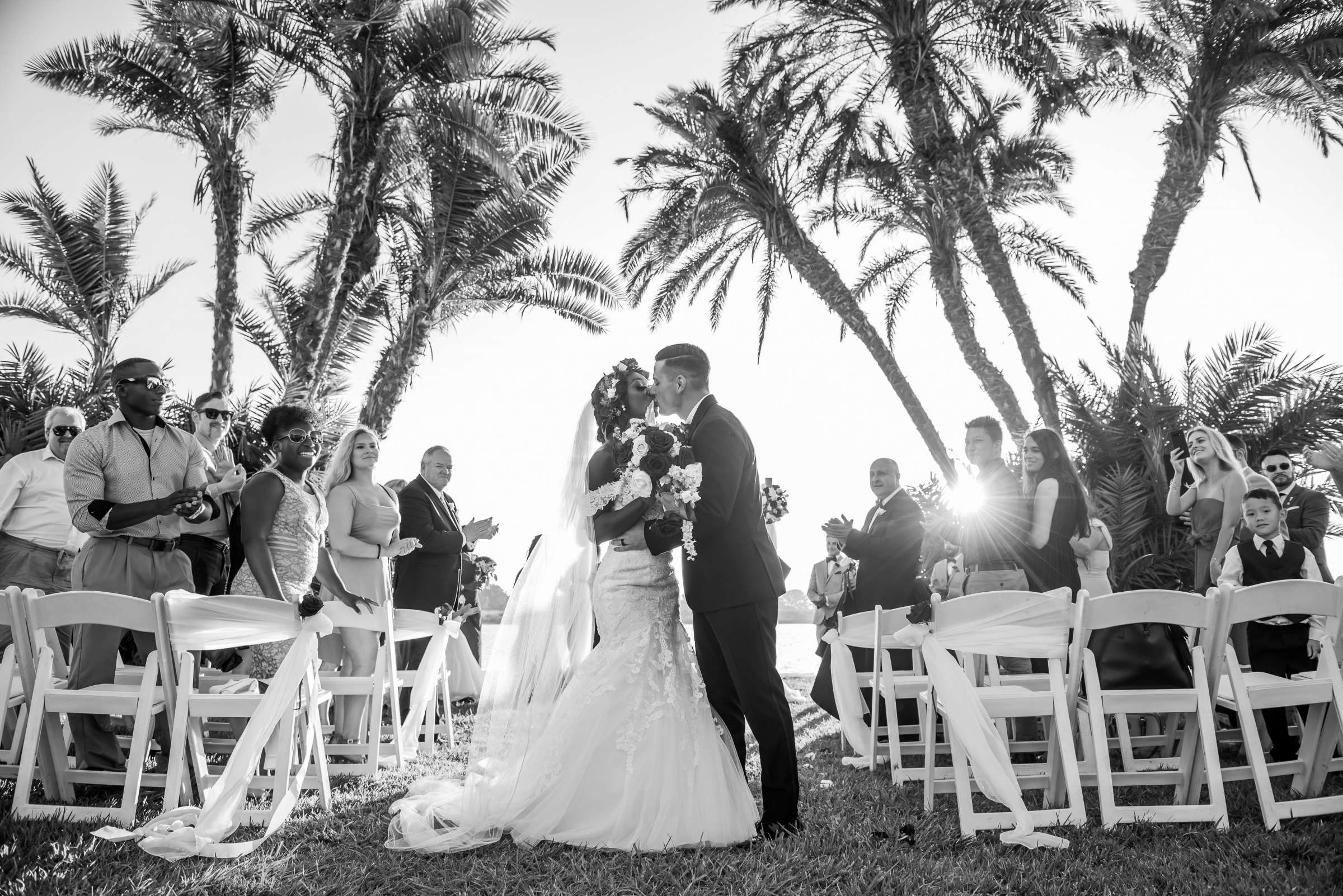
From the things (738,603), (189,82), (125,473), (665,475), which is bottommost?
(738,603)

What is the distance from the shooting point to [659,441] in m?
4.10

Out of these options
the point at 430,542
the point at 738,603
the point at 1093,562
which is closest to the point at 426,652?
the point at 430,542

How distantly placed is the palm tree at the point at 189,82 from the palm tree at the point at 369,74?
732 mm

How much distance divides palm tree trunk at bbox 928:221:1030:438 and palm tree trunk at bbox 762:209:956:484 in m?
1.10

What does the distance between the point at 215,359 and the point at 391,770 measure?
11.2 m

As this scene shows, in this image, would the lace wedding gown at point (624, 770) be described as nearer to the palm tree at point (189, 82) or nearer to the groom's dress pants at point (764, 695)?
the groom's dress pants at point (764, 695)

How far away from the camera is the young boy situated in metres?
5.33

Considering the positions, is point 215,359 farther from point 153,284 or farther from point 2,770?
point 2,770

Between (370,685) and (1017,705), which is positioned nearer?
(1017,705)

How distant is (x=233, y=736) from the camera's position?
18.4ft

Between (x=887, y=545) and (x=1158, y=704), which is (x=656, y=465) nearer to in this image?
(x=1158, y=704)

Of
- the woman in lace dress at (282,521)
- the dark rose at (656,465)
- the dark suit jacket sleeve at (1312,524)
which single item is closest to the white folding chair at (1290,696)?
the dark suit jacket sleeve at (1312,524)

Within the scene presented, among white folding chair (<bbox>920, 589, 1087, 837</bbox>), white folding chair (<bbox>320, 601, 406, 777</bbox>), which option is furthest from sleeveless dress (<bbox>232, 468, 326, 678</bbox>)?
white folding chair (<bbox>920, 589, 1087, 837</bbox>)

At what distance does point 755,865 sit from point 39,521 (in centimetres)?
644
